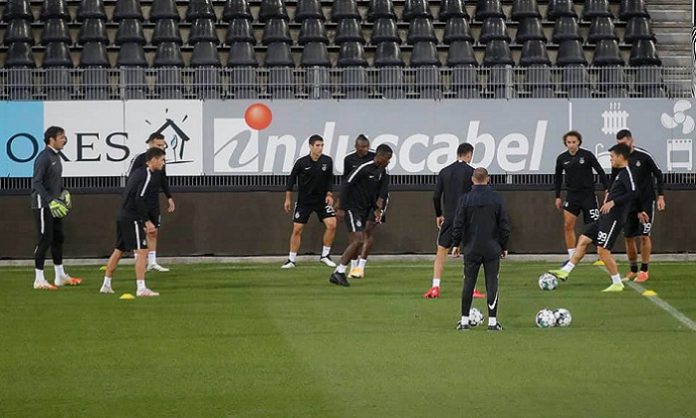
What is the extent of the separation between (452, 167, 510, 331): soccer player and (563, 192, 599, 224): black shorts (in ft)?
22.7

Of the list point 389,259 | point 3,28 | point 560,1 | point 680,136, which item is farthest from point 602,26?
point 3,28

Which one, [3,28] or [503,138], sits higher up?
[3,28]

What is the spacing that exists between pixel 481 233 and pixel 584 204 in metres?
7.21

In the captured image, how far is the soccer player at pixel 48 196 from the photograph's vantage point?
19562mm

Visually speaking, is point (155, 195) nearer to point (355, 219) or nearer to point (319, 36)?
point (355, 219)

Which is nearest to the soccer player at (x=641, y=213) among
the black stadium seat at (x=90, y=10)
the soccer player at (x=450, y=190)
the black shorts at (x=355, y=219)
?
the soccer player at (x=450, y=190)

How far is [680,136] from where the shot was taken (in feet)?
81.6

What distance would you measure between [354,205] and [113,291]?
145 inches

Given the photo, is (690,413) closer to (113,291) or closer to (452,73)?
(113,291)

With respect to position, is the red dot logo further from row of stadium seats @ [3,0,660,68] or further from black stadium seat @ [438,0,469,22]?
black stadium seat @ [438,0,469,22]

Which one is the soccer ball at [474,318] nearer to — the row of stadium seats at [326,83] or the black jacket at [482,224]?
the black jacket at [482,224]

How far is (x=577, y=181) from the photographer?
21.8 m

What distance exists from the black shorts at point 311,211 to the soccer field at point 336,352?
7.49 ft

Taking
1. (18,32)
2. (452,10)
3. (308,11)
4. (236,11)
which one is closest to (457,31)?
(452,10)
